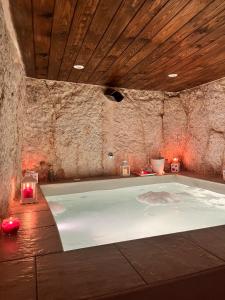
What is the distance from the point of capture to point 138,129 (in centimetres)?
491

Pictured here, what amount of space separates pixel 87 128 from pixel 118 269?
347 cm

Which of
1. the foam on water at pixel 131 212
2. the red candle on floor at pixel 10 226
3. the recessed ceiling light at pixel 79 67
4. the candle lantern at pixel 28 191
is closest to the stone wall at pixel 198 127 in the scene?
the foam on water at pixel 131 212

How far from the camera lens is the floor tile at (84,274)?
1.02 metres

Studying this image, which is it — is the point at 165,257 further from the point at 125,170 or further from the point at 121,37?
the point at 125,170

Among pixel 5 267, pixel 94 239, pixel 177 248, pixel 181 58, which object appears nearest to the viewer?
pixel 5 267

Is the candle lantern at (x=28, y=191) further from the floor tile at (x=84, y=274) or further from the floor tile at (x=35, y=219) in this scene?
the floor tile at (x=84, y=274)

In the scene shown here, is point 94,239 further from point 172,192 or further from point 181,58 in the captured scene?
point 181,58

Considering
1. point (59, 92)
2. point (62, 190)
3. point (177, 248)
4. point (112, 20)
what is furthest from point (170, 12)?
point (62, 190)

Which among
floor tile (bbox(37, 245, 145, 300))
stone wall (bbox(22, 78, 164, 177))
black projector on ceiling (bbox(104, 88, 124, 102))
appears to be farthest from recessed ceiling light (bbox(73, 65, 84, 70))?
floor tile (bbox(37, 245, 145, 300))

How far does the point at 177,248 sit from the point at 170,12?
1889 millimetres

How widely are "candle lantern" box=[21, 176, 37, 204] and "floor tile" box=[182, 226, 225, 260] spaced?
176 centimetres

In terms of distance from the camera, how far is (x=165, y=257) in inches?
51.7

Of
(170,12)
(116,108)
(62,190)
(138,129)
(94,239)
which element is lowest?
(94,239)

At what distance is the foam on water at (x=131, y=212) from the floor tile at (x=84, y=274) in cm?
81
